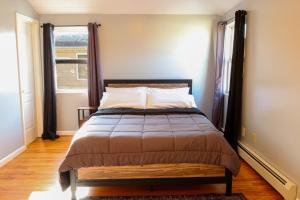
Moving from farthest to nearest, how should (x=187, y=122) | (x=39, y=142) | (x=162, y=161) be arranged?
(x=39, y=142) < (x=187, y=122) < (x=162, y=161)

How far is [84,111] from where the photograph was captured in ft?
14.7

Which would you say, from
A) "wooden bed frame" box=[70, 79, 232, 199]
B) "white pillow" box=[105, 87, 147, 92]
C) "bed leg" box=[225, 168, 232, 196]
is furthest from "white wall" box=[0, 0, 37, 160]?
"bed leg" box=[225, 168, 232, 196]

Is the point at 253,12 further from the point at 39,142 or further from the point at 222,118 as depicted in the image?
the point at 39,142

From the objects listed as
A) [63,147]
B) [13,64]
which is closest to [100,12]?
[13,64]

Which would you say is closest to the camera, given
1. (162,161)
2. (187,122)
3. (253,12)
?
(162,161)

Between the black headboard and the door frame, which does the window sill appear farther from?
the black headboard

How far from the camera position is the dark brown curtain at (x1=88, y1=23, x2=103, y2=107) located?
4.23 m

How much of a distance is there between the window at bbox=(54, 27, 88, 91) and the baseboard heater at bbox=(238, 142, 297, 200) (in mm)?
3089

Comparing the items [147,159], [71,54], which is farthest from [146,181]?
[71,54]

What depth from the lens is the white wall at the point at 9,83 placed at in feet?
10.7

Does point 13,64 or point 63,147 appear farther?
point 63,147

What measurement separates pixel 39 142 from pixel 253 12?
3.91 meters

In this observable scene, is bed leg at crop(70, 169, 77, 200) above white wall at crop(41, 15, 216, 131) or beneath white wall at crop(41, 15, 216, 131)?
beneath

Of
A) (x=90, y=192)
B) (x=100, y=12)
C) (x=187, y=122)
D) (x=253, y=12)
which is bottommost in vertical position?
(x=90, y=192)
